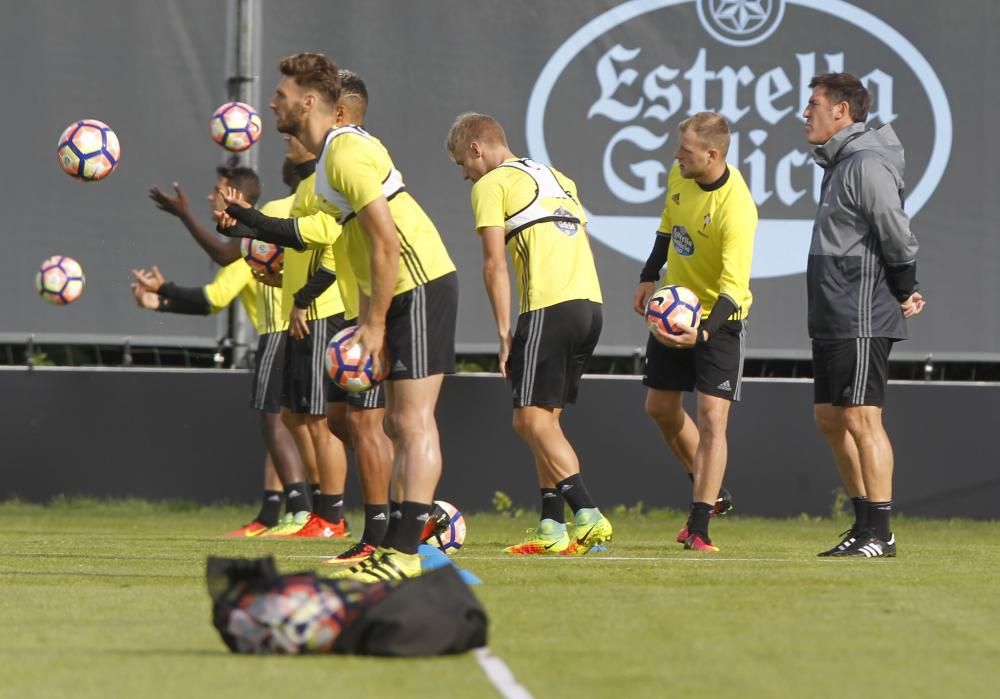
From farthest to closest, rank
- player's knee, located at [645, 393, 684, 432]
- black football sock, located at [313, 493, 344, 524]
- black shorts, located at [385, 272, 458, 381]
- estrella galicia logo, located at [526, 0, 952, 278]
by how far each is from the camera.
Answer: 1. estrella galicia logo, located at [526, 0, 952, 278]
2. black football sock, located at [313, 493, 344, 524]
3. player's knee, located at [645, 393, 684, 432]
4. black shorts, located at [385, 272, 458, 381]

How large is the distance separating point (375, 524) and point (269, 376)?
3.10m

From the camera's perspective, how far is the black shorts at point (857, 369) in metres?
7.92

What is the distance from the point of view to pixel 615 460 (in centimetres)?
1185

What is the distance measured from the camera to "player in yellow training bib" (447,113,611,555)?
27.2 feet

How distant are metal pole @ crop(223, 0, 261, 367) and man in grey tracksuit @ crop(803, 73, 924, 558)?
532 centimetres

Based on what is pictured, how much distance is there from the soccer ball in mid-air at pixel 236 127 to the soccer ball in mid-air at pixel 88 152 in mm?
1322

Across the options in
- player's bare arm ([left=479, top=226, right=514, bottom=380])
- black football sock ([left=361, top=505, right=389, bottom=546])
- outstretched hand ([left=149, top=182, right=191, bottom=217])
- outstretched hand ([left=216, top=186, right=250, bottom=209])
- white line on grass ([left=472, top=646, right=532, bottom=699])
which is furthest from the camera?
outstretched hand ([left=149, top=182, right=191, bottom=217])

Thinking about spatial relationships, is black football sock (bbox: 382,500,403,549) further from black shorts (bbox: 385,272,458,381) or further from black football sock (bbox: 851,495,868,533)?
black football sock (bbox: 851,495,868,533)

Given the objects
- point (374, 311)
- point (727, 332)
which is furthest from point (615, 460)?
point (374, 311)

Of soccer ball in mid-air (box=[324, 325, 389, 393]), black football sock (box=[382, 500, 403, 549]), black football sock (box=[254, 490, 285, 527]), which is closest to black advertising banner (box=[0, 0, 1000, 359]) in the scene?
black football sock (box=[254, 490, 285, 527])

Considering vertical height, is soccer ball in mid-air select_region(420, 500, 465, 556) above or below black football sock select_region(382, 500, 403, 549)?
below

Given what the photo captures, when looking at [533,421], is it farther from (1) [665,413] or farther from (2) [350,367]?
(2) [350,367]

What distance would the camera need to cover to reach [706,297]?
898cm

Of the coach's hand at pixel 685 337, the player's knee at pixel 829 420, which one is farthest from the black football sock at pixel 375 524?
the player's knee at pixel 829 420
